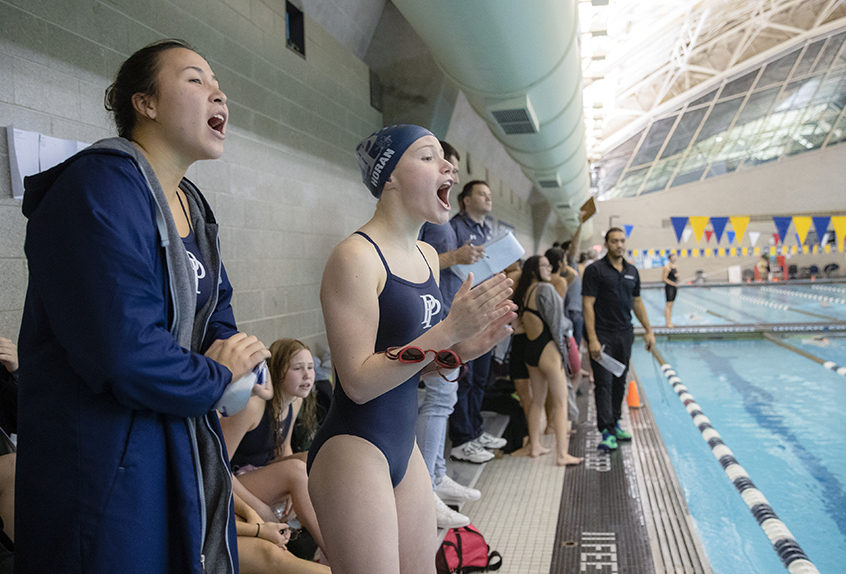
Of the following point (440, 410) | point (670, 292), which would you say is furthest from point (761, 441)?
point (670, 292)

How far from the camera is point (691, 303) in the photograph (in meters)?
19.9

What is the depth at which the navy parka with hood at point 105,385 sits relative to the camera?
3.21ft

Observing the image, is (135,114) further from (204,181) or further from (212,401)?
(204,181)

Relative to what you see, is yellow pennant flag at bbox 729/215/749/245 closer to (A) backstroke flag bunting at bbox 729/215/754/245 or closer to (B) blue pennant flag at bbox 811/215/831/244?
(A) backstroke flag bunting at bbox 729/215/754/245

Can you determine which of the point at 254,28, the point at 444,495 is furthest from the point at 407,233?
the point at 254,28

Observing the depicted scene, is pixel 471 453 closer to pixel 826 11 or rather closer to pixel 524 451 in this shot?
pixel 524 451

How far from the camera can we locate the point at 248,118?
4.15 metres

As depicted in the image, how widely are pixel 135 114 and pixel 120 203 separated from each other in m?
0.31

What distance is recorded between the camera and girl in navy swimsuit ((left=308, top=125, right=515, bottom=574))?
4.55ft

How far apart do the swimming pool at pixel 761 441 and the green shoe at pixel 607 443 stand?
1.80 feet

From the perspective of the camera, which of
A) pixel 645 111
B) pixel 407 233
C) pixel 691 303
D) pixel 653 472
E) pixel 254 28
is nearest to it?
pixel 407 233

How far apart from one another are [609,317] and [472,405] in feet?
4.51

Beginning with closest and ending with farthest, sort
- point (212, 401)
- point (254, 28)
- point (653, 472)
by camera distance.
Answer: point (212, 401), point (254, 28), point (653, 472)

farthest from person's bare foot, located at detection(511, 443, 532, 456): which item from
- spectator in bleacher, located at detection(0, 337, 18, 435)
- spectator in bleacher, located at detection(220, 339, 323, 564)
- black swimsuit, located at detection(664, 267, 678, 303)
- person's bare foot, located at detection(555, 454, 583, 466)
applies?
black swimsuit, located at detection(664, 267, 678, 303)
